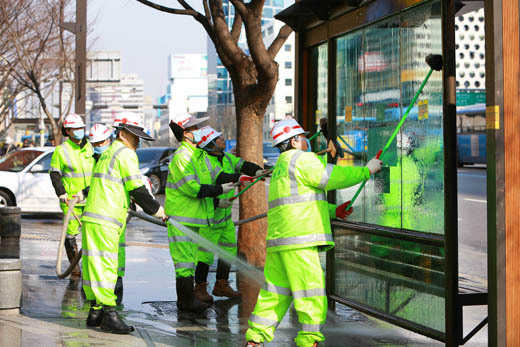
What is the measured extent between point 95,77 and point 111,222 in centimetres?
2353

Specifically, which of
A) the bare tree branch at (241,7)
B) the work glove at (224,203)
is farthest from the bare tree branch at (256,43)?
the work glove at (224,203)

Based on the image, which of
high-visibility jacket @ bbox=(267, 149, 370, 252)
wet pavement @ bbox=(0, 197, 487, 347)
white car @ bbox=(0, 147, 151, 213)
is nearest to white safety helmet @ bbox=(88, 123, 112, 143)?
wet pavement @ bbox=(0, 197, 487, 347)

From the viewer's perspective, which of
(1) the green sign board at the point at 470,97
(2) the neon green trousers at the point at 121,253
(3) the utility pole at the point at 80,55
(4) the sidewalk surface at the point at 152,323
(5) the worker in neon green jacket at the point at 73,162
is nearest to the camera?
(4) the sidewalk surface at the point at 152,323

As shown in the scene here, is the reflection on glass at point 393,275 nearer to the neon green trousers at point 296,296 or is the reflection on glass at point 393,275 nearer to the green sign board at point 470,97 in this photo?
the neon green trousers at point 296,296

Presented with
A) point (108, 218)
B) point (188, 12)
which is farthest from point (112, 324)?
point (188, 12)

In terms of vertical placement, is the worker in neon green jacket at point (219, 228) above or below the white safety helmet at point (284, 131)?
below

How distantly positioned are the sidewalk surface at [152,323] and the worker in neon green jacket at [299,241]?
0.91 metres

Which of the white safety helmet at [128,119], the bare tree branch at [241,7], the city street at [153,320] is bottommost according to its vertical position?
the city street at [153,320]

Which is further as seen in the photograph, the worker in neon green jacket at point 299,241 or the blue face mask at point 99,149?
the blue face mask at point 99,149

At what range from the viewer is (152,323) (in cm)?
709

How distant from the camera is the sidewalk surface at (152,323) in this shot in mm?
6328

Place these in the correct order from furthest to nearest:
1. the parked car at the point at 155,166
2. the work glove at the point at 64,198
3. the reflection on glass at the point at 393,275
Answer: the parked car at the point at 155,166 → the work glove at the point at 64,198 → the reflection on glass at the point at 393,275

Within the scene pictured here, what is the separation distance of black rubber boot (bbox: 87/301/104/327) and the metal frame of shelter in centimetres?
219

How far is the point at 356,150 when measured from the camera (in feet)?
23.9
